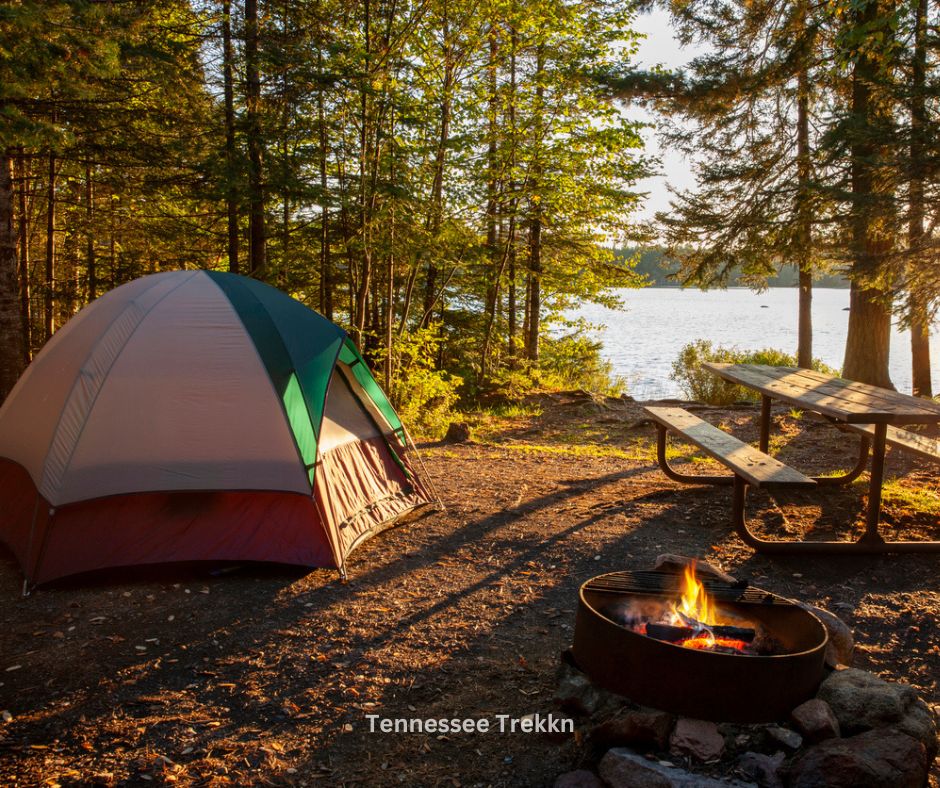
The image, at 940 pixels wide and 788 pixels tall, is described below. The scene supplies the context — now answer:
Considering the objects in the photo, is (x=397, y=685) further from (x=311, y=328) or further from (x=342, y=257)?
(x=342, y=257)

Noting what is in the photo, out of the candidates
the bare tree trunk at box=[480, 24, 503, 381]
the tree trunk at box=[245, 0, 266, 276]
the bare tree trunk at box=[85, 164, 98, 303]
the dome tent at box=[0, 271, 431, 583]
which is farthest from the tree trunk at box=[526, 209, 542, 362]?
the dome tent at box=[0, 271, 431, 583]

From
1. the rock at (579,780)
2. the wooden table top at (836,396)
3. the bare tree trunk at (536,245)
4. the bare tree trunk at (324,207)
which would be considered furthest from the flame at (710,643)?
the bare tree trunk at (536,245)

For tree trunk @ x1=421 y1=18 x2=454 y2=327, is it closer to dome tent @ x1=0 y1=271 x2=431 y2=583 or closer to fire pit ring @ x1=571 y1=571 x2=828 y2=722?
dome tent @ x1=0 y1=271 x2=431 y2=583

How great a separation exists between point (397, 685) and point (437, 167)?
9226 mm

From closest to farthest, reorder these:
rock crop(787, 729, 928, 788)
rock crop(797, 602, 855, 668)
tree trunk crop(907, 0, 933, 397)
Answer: rock crop(787, 729, 928, 788)
rock crop(797, 602, 855, 668)
tree trunk crop(907, 0, 933, 397)

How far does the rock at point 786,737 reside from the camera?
105 inches

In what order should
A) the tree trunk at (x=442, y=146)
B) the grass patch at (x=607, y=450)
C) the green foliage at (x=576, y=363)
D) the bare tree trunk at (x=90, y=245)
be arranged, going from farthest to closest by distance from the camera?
the green foliage at (x=576, y=363), the tree trunk at (x=442, y=146), the bare tree trunk at (x=90, y=245), the grass patch at (x=607, y=450)

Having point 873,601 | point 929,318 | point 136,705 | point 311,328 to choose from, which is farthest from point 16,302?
point 929,318

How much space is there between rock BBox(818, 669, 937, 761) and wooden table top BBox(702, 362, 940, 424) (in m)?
2.03

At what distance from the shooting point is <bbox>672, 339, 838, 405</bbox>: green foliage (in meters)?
14.0

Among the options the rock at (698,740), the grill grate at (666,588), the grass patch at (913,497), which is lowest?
the rock at (698,740)

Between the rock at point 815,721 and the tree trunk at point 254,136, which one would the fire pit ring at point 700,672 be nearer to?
the rock at point 815,721

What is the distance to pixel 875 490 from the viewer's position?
196 inches

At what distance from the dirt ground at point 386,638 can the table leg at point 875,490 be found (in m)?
0.19
